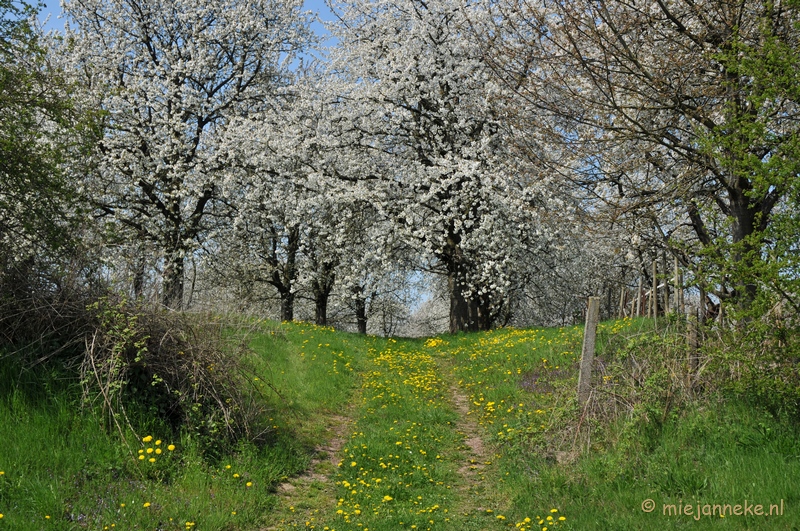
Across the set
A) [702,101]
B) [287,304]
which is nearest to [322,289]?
[287,304]

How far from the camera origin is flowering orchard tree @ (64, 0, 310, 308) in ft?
66.2

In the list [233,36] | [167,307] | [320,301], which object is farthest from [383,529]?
[320,301]

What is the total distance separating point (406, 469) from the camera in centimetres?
780

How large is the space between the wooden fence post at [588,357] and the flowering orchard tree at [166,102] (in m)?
14.4

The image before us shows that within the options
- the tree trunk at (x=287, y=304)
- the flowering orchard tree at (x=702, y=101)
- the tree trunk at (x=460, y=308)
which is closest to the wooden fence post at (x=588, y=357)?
the flowering orchard tree at (x=702, y=101)

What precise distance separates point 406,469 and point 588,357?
2994 mm

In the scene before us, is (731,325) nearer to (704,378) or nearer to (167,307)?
(704,378)

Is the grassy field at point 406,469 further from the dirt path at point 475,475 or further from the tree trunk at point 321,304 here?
the tree trunk at point 321,304

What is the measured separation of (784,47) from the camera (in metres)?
5.94

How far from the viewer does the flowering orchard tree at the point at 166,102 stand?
66.2 feet

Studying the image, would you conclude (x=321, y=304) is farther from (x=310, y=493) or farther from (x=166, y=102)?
(x=310, y=493)

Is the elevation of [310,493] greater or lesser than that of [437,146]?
lesser

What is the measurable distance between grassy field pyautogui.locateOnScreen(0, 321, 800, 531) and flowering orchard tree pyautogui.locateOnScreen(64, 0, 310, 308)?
42.1 ft

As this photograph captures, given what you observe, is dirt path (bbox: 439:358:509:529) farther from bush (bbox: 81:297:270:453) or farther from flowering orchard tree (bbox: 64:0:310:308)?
flowering orchard tree (bbox: 64:0:310:308)
